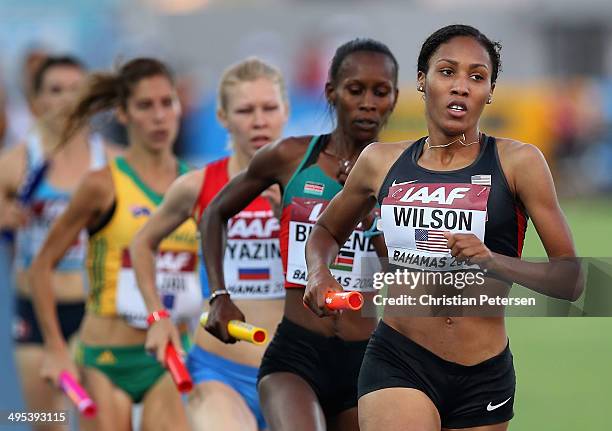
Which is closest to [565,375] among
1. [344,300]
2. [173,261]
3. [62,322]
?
[62,322]

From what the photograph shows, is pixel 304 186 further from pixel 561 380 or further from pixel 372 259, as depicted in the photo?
pixel 561 380

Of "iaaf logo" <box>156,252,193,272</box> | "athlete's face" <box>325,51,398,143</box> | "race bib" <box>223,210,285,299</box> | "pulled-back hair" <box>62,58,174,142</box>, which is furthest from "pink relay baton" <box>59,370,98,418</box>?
"athlete's face" <box>325,51,398,143</box>

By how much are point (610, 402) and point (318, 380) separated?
528 cm

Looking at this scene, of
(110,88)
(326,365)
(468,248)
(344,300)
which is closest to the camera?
(468,248)

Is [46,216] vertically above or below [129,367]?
above

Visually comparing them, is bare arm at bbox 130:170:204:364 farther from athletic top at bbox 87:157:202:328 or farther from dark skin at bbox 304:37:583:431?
dark skin at bbox 304:37:583:431

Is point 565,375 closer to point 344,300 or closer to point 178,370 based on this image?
point 178,370

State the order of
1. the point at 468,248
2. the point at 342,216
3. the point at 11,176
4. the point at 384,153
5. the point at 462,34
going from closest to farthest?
the point at 468,248, the point at 462,34, the point at 384,153, the point at 342,216, the point at 11,176

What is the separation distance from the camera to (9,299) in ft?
35.3

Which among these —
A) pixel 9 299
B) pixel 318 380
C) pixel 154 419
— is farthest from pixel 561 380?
pixel 318 380

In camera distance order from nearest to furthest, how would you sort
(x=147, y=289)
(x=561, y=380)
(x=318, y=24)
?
(x=147, y=289)
(x=561, y=380)
(x=318, y=24)

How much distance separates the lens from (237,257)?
21.2 ft

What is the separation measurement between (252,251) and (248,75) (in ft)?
3.04

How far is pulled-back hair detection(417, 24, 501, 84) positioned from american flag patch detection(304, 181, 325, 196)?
96cm
